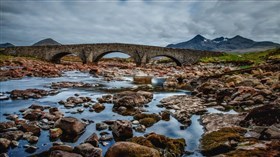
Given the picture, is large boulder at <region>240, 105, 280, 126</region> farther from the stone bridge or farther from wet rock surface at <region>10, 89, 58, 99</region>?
the stone bridge

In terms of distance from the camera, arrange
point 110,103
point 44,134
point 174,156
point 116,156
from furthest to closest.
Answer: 1. point 110,103
2. point 44,134
3. point 174,156
4. point 116,156

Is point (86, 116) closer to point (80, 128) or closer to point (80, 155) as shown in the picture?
point (80, 128)

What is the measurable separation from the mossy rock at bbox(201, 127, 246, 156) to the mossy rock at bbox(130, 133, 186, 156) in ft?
1.77

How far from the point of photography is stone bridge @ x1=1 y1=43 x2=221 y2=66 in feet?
177

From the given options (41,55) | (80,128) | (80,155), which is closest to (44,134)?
(80,128)

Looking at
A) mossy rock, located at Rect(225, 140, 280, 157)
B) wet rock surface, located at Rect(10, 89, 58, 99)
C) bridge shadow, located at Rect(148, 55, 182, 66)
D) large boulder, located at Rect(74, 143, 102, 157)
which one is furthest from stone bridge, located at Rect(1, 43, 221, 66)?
large boulder, located at Rect(74, 143, 102, 157)

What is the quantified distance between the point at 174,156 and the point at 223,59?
4330cm

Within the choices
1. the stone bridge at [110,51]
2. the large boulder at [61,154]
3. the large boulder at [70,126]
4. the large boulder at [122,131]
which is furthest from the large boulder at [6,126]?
the stone bridge at [110,51]

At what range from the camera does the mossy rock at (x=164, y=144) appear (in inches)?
252

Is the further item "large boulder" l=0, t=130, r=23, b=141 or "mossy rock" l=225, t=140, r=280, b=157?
"large boulder" l=0, t=130, r=23, b=141

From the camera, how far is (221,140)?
6.68 meters

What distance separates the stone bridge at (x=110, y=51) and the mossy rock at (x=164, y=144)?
4785cm

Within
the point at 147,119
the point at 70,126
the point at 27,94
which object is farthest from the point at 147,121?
the point at 27,94

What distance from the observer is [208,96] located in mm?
14266
